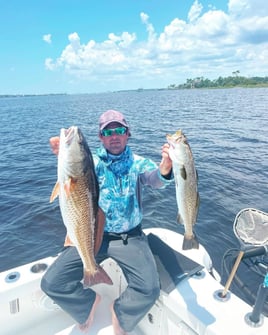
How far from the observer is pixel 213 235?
8.24 m

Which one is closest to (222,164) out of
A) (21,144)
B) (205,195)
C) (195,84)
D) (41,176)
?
(205,195)

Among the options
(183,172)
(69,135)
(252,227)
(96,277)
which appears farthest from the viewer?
(252,227)

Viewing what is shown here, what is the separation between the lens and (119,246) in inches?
157

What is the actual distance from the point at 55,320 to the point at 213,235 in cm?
512

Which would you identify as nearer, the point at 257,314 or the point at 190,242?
the point at 257,314

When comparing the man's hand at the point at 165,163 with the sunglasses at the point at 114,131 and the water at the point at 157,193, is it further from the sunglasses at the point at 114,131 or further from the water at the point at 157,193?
the water at the point at 157,193

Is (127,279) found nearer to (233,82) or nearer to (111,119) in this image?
(111,119)

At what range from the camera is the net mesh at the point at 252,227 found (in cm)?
338

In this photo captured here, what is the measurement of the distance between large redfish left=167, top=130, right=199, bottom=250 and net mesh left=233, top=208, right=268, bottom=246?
648mm

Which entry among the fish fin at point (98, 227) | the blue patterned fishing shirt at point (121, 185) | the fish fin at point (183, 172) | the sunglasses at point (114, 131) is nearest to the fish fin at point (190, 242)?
the fish fin at point (183, 172)

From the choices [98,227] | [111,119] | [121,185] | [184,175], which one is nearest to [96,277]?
[98,227]

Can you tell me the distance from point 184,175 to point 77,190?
113 cm

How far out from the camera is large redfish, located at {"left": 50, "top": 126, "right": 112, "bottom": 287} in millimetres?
2832

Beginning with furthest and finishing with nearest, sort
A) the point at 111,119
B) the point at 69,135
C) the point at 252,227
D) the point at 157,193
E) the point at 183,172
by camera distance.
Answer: the point at 157,193, the point at 111,119, the point at 252,227, the point at 183,172, the point at 69,135
